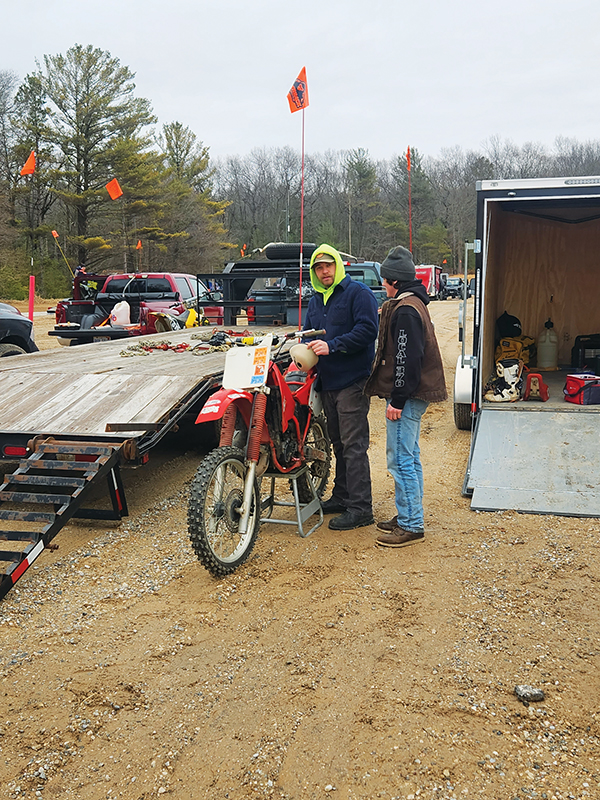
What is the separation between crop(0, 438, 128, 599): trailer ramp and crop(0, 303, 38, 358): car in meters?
2.98

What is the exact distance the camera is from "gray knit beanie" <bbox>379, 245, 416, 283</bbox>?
14.6 feet

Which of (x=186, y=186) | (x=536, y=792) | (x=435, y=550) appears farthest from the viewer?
(x=186, y=186)

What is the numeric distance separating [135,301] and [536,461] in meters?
9.36

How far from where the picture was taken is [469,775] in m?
2.31

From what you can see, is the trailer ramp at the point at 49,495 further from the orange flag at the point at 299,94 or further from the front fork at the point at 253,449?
the orange flag at the point at 299,94

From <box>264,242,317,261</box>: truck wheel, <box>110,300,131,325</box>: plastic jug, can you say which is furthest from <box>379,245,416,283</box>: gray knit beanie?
<box>110,300,131,325</box>: plastic jug

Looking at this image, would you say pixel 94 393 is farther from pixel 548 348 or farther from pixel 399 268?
pixel 548 348

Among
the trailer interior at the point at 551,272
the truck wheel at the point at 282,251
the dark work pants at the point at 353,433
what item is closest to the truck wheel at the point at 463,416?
the trailer interior at the point at 551,272

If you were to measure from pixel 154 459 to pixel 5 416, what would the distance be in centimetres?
210

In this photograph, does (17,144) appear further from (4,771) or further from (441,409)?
(4,771)

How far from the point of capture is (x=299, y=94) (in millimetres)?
8266

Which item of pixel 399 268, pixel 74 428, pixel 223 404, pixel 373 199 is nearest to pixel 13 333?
pixel 74 428

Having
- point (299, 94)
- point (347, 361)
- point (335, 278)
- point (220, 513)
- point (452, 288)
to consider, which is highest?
point (299, 94)

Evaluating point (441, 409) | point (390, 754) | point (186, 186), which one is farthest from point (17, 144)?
point (390, 754)
